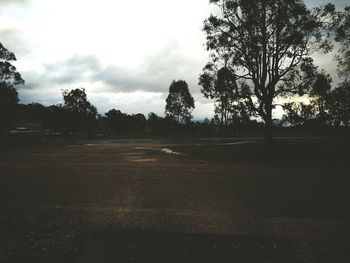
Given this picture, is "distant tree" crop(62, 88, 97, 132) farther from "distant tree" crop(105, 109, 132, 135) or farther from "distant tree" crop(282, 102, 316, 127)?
"distant tree" crop(282, 102, 316, 127)

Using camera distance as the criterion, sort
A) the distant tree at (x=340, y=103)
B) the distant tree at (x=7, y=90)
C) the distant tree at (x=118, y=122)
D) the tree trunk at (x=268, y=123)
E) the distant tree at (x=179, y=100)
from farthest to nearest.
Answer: the distant tree at (x=118, y=122)
the distant tree at (x=179, y=100)
the distant tree at (x=7, y=90)
the tree trunk at (x=268, y=123)
the distant tree at (x=340, y=103)

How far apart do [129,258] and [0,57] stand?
54748 mm

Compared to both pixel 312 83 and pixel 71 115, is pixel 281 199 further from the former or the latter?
pixel 71 115

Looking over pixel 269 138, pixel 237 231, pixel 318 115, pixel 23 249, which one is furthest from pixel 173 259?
pixel 318 115

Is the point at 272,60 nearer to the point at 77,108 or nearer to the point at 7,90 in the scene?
the point at 7,90

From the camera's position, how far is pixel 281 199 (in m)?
10.7

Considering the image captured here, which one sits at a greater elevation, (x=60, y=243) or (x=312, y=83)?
(x=312, y=83)

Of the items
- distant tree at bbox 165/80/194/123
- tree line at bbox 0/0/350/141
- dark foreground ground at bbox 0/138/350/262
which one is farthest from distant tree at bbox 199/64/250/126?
distant tree at bbox 165/80/194/123

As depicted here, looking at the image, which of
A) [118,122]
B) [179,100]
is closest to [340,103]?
[179,100]

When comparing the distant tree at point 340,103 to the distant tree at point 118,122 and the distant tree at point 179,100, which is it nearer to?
the distant tree at point 179,100

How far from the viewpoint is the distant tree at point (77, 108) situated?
343 feet

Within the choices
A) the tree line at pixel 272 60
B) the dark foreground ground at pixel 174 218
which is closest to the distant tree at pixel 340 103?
the tree line at pixel 272 60

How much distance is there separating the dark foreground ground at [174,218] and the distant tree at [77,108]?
91714 mm

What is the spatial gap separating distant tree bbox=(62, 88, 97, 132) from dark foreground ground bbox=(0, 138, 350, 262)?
301ft
